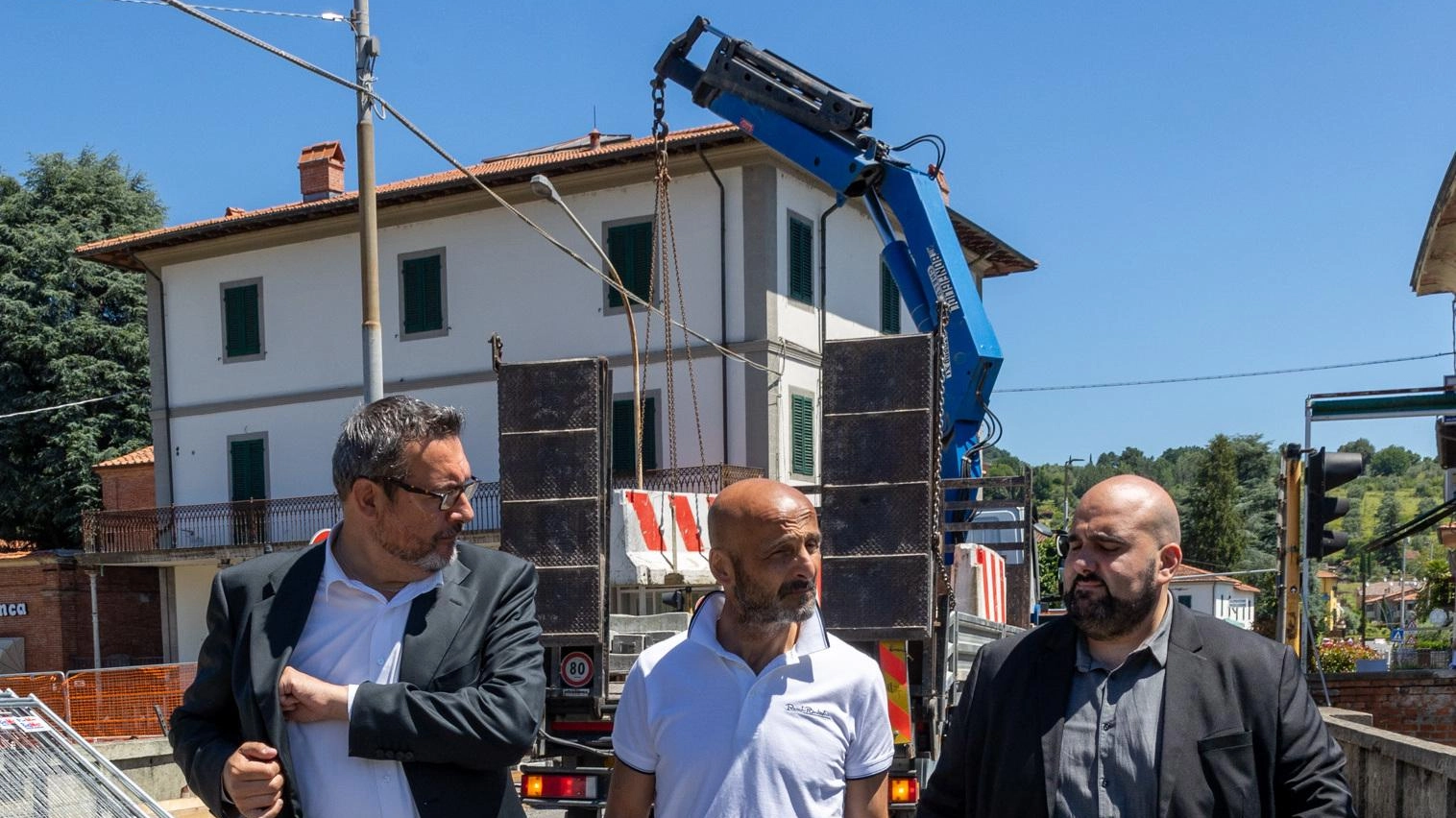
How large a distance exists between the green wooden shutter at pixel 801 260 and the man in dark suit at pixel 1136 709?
72.4 ft

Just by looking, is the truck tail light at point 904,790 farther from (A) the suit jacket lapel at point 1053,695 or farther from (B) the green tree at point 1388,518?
(B) the green tree at point 1388,518

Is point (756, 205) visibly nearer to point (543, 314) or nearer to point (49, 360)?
point (543, 314)

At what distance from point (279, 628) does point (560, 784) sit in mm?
4820

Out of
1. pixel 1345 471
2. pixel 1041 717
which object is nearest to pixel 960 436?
pixel 1345 471

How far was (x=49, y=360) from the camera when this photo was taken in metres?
38.9

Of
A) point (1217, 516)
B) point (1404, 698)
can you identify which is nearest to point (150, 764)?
point (1404, 698)

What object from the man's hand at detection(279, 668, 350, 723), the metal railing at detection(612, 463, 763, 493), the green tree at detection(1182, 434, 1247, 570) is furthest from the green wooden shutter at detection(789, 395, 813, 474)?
the green tree at detection(1182, 434, 1247, 570)

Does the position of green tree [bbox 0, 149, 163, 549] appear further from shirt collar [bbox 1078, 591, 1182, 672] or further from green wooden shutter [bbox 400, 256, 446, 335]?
shirt collar [bbox 1078, 591, 1182, 672]

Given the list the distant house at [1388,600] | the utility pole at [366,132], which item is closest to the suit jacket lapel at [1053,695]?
the utility pole at [366,132]

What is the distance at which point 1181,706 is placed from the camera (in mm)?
3082

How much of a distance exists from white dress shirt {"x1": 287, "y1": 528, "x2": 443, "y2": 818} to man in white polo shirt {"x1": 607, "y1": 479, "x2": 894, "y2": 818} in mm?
545

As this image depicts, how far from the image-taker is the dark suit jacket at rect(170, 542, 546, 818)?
2832 mm

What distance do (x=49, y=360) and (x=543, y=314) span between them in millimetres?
19305

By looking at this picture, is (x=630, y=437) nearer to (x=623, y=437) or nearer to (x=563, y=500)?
(x=623, y=437)
